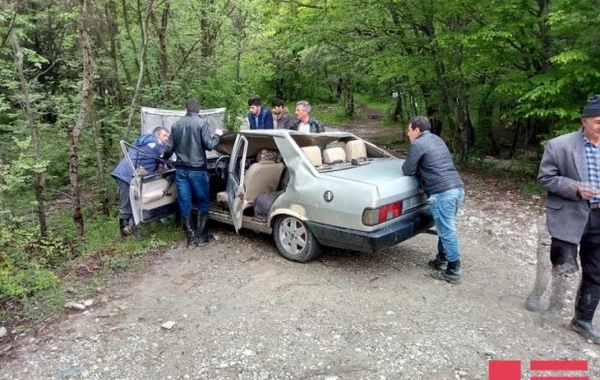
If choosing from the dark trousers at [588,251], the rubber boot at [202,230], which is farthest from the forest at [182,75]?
the dark trousers at [588,251]

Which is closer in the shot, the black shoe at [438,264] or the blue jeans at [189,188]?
the black shoe at [438,264]

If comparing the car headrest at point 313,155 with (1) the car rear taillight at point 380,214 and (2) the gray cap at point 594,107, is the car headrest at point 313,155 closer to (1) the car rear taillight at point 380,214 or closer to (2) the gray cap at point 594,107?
(1) the car rear taillight at point 380,214

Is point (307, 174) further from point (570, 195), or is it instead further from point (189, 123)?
point (570, 195)

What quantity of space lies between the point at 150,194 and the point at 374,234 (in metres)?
3.06

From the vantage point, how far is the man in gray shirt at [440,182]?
467 cm

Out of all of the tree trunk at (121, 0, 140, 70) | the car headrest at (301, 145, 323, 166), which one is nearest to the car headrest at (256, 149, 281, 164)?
the car headrest at (301, 145, 323, 166)

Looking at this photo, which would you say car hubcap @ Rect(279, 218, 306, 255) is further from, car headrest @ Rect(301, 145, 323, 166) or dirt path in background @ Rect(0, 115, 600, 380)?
car headrest @ Rect(301, 145, 323, 166)

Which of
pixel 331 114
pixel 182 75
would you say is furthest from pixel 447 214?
pixel 331 114

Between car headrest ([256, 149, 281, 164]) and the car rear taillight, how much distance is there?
2019 millimetres

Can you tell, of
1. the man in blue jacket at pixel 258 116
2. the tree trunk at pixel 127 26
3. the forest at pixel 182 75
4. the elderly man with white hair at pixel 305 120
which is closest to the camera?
the forest at pixel 182 75

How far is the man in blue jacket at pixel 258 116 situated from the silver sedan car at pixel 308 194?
163 centimetres

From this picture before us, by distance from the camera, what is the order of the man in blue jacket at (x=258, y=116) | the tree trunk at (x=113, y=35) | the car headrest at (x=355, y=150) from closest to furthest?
the car headrest at (x=355, y=150) < the man in blue jacket at (x=258, y=116) < the tree trunk at (x=113, y=35)

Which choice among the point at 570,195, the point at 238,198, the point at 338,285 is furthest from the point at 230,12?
the point at 570,195

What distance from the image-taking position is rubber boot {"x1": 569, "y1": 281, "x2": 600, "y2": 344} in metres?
3.71
